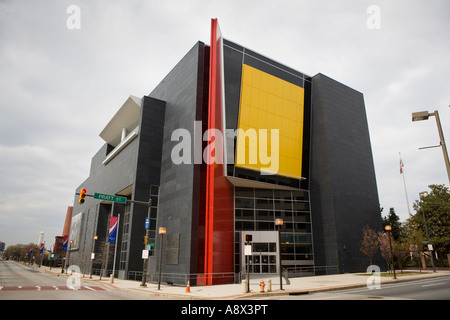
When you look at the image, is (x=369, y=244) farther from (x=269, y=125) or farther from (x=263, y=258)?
(x=269, y=125)

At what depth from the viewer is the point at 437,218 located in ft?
162

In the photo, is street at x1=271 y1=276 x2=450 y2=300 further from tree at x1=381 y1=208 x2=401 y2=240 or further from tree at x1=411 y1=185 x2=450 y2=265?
tree at x1=381 y1=208 x2=401 y2=240

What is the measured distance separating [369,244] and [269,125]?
19.5m

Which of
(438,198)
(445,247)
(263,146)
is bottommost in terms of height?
(445,247)

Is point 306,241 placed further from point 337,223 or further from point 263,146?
point 263,146

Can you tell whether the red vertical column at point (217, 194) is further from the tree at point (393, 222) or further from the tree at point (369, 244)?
the tree at point (393, 222)

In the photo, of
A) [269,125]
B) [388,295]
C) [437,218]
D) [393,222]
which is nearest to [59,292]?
[388,295]

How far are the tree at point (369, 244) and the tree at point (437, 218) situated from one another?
1531 cm

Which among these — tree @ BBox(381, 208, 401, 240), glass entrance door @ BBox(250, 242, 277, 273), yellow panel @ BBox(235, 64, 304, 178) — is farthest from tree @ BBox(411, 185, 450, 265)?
glass entrance door @ BBox(250, 242, 277, 273)

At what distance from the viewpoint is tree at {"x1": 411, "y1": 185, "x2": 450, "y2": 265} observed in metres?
48.5

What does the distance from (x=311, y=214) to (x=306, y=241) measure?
12.3 ft

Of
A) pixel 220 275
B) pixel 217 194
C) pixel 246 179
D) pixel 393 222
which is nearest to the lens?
pixel 220 275
